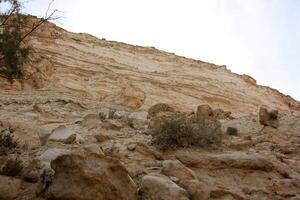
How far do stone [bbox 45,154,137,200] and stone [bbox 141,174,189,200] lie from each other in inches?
10.9

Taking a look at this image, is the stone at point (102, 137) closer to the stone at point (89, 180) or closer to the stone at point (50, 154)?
the stone at point (50, 154)

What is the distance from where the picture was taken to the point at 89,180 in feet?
17.6

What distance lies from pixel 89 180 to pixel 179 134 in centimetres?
272

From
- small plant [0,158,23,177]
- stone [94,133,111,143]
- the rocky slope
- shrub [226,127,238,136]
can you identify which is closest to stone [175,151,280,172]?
the rocky slope

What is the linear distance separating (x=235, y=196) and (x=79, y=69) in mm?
14712

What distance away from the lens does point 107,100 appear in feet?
59.6

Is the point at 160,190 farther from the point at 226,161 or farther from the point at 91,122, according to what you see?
the point at 91,122

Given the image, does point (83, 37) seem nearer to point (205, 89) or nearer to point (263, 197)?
point (205, 89)

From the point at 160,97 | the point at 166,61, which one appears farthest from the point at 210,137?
the point at 166,61

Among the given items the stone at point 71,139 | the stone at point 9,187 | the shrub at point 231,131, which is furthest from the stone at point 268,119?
the stone at point 9,187

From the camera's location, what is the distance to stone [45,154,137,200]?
5.31 meters

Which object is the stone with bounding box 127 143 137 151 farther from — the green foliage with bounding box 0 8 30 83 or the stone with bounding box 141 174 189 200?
the green foliage with bounding box 0 8 30 83

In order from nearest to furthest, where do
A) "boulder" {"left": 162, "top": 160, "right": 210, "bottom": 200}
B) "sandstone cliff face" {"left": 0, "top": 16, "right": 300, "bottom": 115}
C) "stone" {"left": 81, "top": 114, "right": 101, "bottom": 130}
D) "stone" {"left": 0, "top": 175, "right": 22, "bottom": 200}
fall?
"stone" {"left": 0, "top": 175, "right": 22, "bottom": 200}, "boulder" {"left": 162, "top": 160, "right": 210, "bottom": 200}, "stone" {"left": 81, "top": 114, "right": 101, "bottom": 130}, "sandstone cliff face" {"left": 0, "top": 16, "right": 300, "bottom": 115}

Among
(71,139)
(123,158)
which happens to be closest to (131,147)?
(123,158)
